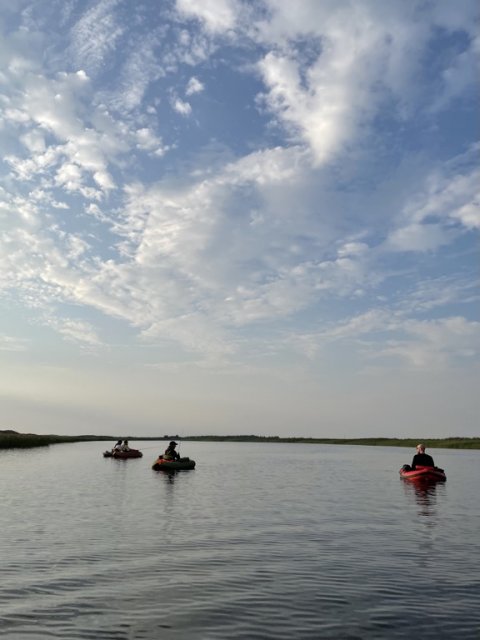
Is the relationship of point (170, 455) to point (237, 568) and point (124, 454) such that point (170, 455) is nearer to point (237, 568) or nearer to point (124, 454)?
point (124, 454)

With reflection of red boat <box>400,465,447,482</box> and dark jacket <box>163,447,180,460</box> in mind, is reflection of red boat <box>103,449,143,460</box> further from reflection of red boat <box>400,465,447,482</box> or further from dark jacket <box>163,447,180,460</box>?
reflection of red boat <box>400,465,447,482</box>

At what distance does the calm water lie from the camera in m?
11.3

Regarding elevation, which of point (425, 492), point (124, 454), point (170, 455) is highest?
point (124, 454)

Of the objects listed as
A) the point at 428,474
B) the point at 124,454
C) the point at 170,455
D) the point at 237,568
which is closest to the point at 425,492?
the point at 428,474

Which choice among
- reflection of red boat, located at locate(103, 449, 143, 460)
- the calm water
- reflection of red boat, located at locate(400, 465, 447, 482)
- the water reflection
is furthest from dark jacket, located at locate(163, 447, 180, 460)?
reflection of red boat, located at locate(103, 449, 143, 460)

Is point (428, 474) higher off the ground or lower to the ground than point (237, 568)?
higher

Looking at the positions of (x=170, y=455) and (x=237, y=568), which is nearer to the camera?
(x=237, y=568)

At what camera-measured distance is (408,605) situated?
12820 mm

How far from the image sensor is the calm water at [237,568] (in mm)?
11297

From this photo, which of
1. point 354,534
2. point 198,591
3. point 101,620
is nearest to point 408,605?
point 198,591

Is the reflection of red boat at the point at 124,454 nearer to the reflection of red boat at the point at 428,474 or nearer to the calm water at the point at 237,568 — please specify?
the reflection of red boat at the point at 428,474

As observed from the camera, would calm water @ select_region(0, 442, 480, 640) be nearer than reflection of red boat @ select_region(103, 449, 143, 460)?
Yes

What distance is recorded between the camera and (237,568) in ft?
53.2

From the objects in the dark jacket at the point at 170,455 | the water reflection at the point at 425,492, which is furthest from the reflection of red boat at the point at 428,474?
the dark jacket at the point at 170,455
